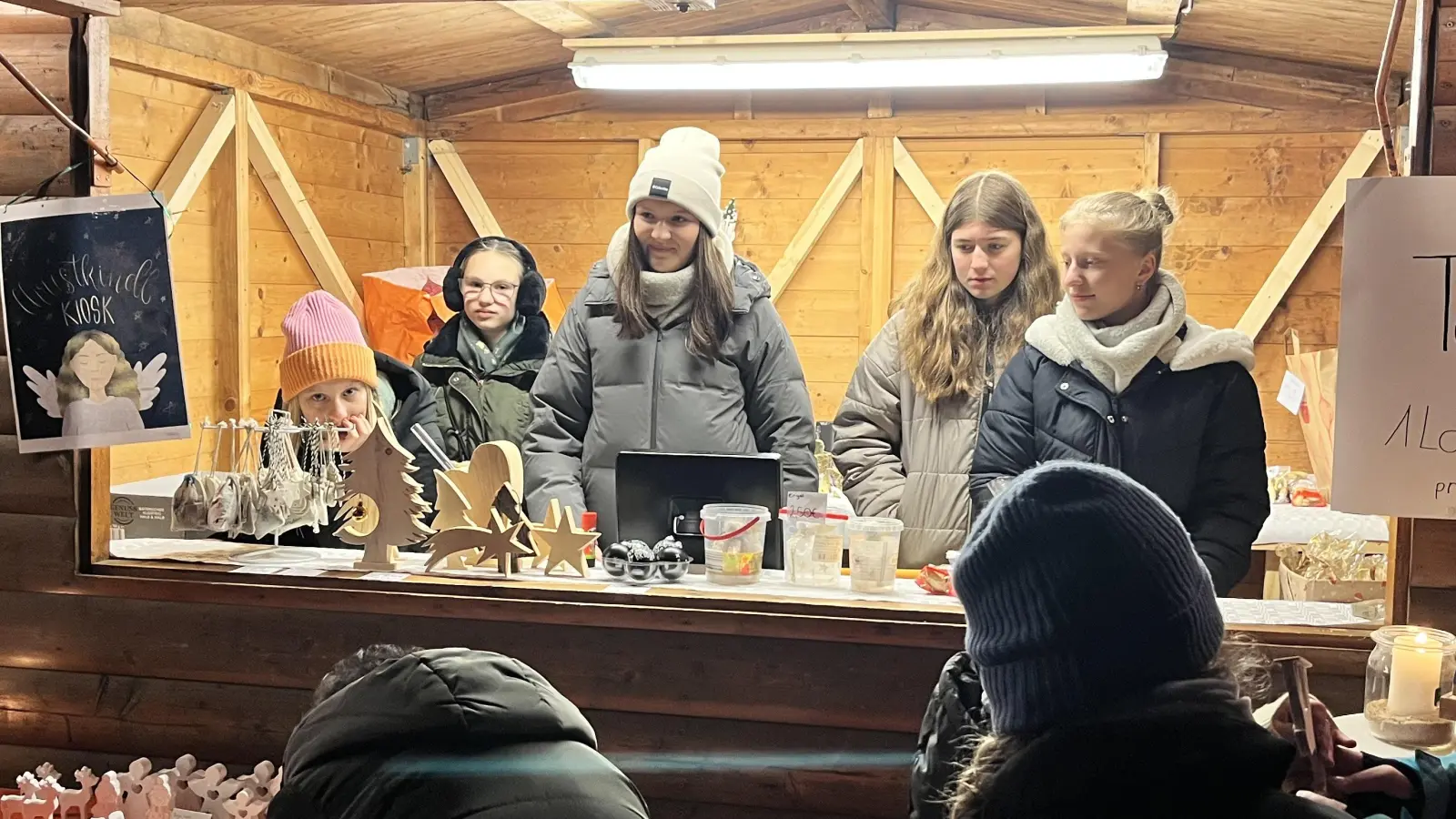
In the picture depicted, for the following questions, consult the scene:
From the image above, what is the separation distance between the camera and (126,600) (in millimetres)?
2496

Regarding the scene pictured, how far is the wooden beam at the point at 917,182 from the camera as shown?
20.2 feet

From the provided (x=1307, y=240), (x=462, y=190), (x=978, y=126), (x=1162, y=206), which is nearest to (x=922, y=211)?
(x=978, y=126)

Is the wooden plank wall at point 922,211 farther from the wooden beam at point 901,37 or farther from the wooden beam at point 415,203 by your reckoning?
the wooden beam at point 901,37

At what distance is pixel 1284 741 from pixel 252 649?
192 cm

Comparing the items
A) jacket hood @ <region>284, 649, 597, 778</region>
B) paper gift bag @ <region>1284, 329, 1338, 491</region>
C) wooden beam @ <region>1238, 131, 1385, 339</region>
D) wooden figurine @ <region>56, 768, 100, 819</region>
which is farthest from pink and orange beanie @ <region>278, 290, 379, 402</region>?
wooden beam @ <region>1238, 131, 1385, 339</region>

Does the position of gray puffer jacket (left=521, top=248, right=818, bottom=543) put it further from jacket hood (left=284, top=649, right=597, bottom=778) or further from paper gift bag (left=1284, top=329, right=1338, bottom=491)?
paper gift bag (left=1284, top=329, right=1338, bottom=491)

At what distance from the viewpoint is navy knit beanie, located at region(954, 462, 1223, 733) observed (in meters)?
1.05

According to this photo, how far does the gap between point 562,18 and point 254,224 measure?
145 centimetres

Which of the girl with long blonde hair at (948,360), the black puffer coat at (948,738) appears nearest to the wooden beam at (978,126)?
the girl with long blonde hair at (948,360)

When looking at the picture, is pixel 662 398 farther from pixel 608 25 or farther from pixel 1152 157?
pixel 1152 157


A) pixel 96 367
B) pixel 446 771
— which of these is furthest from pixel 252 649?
pixel 446 771

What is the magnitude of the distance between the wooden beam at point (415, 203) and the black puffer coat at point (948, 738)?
5545mm

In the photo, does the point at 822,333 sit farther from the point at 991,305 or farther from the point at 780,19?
the point at 991,305

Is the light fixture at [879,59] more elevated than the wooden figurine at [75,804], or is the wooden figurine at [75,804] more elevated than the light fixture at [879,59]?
the light fixture at [879,59]
